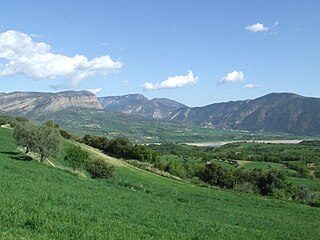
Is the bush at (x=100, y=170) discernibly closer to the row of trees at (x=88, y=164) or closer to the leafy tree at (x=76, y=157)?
the row of trees at (x=88, y=164)

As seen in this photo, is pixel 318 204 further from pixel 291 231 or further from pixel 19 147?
pixel 19 147

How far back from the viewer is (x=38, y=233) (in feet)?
50.7

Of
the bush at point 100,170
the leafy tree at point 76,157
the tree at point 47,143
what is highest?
the tree at point 47,143

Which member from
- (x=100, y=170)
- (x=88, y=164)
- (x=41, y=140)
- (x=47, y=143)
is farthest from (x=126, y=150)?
(x=41, y=140)

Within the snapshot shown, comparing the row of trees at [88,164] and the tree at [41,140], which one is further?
the tree at [41,140]

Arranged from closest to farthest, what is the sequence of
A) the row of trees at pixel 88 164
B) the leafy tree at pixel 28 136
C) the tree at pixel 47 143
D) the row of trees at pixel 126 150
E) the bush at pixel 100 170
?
1. the bush at pixel 100 170
2. the row of trees at pixel 88 164
3. the tree at pixel 47 143
4. the leafy tree at pixel 28 136
5. the row of trees at pixel 126 150

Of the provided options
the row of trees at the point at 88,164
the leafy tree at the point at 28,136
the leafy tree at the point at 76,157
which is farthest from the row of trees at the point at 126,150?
the leafy tree at the point at 28,136

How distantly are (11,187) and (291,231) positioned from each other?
20.4 meters

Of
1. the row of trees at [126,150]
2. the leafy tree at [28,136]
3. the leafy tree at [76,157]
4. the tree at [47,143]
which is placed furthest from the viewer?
the row of trees at [126,150]

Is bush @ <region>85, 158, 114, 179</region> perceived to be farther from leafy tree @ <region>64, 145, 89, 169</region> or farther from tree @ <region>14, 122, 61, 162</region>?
tree @ <region>14, 122, 61, 162</region>

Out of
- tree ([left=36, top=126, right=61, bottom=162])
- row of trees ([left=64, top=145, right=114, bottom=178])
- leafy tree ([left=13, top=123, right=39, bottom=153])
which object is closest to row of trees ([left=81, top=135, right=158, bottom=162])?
row of trees ([left=64, top=145, right=114, bottom=178])

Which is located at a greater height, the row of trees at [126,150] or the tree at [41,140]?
the tree at [41,140]

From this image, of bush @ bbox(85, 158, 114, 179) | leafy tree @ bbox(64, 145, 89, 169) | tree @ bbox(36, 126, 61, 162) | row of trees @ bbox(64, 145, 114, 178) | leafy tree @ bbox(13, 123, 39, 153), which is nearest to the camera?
bush @ bbox(85, 158, 114, 179)

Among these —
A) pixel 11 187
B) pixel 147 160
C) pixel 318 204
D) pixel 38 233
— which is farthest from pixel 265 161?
pixel 38 233
